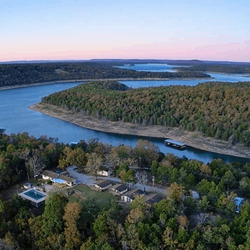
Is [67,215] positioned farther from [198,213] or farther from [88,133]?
[88,133]

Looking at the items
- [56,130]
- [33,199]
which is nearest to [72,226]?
[33,199]

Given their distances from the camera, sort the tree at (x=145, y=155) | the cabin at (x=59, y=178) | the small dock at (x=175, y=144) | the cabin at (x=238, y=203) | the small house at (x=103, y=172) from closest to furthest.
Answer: the cabin at (x=238, y=203) → the cabin at (x=59, y=178) → the small house at (x=103, y=172) → the tree at (x=145, y=155) → the small dock at (x=175, y=144)

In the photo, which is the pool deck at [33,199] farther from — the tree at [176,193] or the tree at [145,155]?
the tree at [145,155]

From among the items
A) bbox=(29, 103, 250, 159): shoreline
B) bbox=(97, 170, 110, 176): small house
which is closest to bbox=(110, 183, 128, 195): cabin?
bbox=(97, 170, 110, 176): small house

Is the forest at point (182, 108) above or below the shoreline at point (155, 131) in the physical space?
above

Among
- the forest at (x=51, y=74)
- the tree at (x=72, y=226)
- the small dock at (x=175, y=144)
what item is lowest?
the small dock at (x=175, y=144)

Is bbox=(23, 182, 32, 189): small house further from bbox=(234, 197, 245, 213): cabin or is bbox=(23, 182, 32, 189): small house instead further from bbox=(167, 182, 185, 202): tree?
bbox=(234, 197, 245, 213): cabin

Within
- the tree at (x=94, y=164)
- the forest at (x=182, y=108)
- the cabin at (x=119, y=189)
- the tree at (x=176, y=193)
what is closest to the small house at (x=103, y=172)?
the tree at (x=94, y=164)
